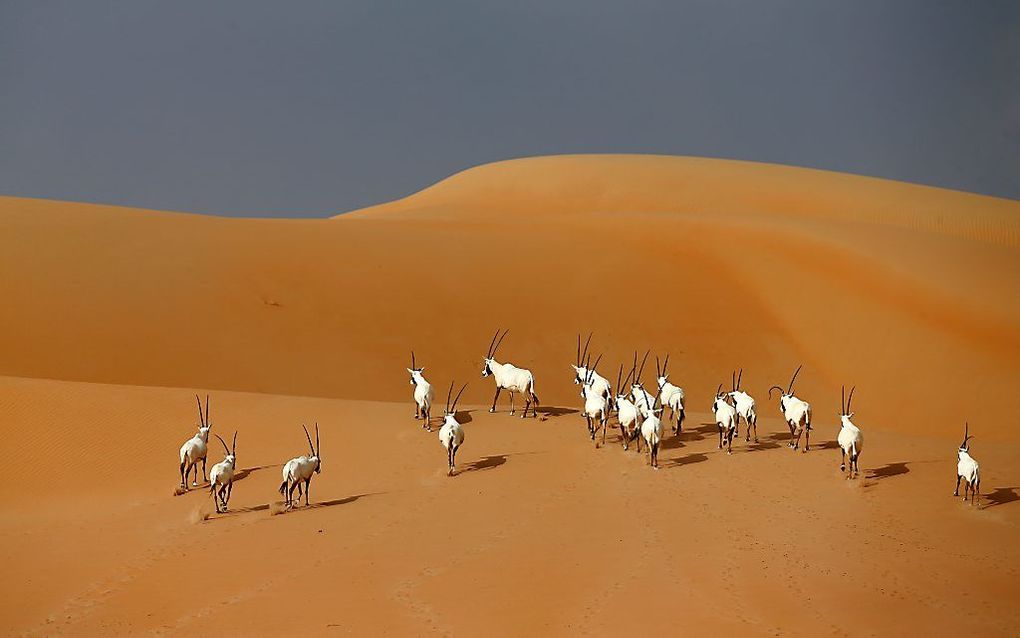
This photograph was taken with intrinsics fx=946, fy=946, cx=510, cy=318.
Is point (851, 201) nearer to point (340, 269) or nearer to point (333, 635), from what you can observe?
point (340, 269)

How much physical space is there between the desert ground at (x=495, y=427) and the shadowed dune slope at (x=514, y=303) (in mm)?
109

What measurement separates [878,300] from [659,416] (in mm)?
14193

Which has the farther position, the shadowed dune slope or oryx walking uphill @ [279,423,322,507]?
the shadowed dune slope

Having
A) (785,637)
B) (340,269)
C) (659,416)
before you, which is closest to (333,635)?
(785,637)

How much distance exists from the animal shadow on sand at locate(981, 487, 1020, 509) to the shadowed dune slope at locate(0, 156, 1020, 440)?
794 centimetres

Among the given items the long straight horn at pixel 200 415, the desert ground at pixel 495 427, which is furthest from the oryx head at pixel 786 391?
the long straight horn at pixel 200 415

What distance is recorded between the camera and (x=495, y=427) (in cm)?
1678

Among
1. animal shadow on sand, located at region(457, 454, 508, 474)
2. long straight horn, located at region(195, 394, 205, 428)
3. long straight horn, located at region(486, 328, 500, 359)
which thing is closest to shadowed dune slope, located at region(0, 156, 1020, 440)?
long straight horn, located at region(486, 328, 500, 359)

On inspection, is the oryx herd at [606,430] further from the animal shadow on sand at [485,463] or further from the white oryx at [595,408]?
the animal shadow on sand at [485,463]

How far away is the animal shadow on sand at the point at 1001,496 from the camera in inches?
510

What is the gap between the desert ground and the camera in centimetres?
934

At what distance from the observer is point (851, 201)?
43844 millimetres

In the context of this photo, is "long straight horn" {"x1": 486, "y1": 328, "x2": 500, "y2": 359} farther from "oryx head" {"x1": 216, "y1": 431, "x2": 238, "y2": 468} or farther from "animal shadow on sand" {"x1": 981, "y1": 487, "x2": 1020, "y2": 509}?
"animal shadow on sand" {"x1": 981, "y1": 487, "x2": 1020, "y2": 509}

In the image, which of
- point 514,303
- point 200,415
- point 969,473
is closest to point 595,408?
point 969,473
